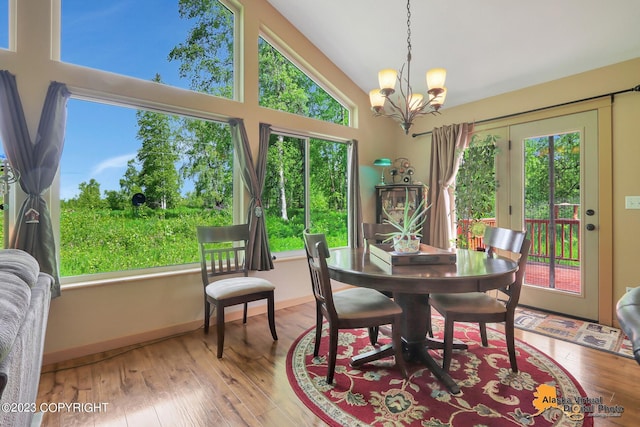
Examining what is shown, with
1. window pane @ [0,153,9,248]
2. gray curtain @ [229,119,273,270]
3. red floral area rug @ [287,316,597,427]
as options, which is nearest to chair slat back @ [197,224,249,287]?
gray curtain @ [229,119,273,270]

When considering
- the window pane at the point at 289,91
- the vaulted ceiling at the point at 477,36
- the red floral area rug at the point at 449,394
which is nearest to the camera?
the red floral area rug at the point at 449,394

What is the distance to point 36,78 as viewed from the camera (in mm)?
2295

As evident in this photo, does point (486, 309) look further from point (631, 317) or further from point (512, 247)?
point (631, 317)

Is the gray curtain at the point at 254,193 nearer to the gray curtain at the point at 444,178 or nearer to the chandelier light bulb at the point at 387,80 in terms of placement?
the chandelier light bulb at the point at 387,80

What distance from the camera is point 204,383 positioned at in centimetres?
202

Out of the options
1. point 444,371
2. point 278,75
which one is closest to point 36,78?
point 278,75

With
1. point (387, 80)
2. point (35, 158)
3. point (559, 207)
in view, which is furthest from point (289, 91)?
point (559, 207)

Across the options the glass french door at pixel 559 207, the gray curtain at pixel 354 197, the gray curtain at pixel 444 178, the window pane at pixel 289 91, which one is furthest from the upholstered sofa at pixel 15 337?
the glass french door at pixel 559 207

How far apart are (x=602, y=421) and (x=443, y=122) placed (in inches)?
139

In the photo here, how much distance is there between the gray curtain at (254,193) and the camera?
321 centimetres

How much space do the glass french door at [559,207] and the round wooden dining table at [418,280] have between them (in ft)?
5.03

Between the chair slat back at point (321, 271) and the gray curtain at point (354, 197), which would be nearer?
the chair slat back at point (321, 271)

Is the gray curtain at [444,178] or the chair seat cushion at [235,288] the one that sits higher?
the gray curtain at [444,178]

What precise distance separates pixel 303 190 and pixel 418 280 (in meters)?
2.51
